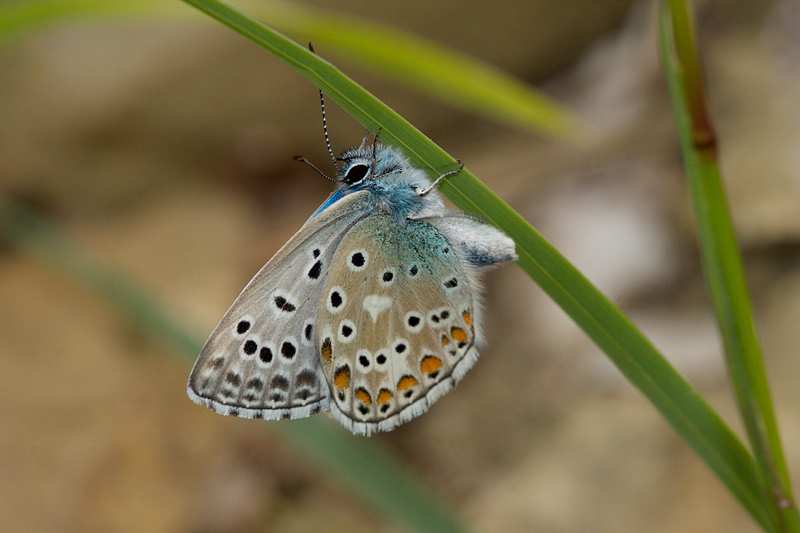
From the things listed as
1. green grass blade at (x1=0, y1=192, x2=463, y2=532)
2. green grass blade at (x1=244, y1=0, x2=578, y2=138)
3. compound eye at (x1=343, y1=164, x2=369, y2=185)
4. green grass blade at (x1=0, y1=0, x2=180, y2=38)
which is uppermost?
green grass blade at (x1=244, y1=0, x2=578, y2=138)

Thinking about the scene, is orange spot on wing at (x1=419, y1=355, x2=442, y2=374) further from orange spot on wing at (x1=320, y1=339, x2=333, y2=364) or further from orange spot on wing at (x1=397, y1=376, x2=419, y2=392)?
orange spot on wing at (x1=320, y1=339, x2=333, y2=364)

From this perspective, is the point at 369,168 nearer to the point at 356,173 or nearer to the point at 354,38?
the point at 356,173

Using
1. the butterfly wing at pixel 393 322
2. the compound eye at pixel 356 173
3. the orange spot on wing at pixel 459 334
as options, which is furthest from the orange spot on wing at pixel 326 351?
the compound eye at pixel 356 173

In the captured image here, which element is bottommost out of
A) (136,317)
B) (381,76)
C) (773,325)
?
(136,317)

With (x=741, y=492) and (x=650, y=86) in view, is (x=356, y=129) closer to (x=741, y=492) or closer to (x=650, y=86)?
(x=650, y=86)

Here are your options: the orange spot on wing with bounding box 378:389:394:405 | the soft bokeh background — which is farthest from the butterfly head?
the soft bokeh background

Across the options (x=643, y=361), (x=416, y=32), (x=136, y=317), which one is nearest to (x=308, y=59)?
(x=643, y=361)
